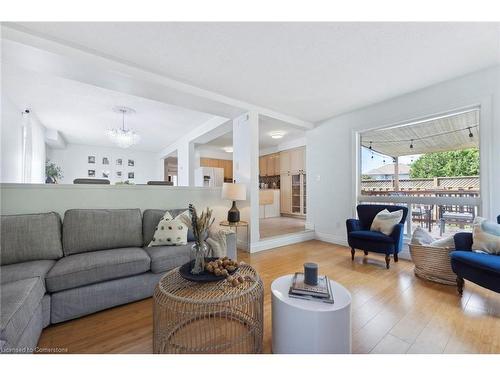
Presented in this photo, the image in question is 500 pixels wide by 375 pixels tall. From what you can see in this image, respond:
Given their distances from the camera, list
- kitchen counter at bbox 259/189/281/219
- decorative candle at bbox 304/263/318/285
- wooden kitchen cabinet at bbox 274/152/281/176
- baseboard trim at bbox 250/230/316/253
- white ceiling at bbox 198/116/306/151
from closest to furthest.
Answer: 1. decorative candle at bbox 304/263/318/285
2. baseboard trim at bbox 250/230/316/253
3. white ceiling at bbox 198/116/306/151
4. kitchen counter at bbox 259/189/281/219
5. wooden kitchen cabinet at bbox 274/152/281/176

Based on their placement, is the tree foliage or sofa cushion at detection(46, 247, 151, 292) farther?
→ the tree foliage

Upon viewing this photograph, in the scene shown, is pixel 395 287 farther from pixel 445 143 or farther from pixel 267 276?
pixel 445 143

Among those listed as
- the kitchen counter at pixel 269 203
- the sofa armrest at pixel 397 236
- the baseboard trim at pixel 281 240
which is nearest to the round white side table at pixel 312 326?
the sofa armrest at pixel 397 236

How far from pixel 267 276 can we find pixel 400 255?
7.10 ft

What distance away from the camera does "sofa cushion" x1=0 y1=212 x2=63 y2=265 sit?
66.4 inches

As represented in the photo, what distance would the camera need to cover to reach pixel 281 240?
3.87 m

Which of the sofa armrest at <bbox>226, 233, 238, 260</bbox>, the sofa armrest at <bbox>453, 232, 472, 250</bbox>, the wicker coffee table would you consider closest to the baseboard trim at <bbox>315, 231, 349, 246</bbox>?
the sofa armrest at <bbox>453, 232, 472, 250</bbox>

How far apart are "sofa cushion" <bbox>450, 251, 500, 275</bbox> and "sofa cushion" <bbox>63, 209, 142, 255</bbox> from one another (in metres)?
3.19

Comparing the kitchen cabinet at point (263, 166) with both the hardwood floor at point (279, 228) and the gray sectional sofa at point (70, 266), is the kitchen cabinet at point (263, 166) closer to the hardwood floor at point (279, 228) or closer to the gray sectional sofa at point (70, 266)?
the hardwood floor at point (279, 228)

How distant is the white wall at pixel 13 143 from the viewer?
125 inches

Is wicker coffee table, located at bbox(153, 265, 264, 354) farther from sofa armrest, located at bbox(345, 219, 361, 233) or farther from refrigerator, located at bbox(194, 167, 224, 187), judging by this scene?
refrigerator, located at bbox(194, 167, 224, 187)

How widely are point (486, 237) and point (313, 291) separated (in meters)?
1.97

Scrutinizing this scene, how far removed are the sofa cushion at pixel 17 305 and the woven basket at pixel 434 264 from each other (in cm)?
343

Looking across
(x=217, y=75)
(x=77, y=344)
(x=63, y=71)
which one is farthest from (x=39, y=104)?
(x=77, y=344)
